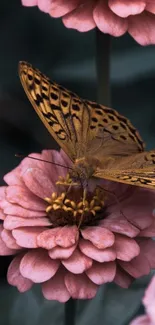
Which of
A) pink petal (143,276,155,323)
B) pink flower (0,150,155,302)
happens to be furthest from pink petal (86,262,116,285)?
pink petal (143,276,155,323)

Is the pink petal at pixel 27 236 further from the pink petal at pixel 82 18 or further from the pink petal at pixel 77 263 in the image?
the pink petal at pixel 82 18

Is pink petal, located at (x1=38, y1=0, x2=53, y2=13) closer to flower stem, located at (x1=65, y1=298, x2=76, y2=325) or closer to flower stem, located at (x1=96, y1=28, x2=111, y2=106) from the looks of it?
flower stem, located at (x1=96, y1=28, x2=111, y2=106)

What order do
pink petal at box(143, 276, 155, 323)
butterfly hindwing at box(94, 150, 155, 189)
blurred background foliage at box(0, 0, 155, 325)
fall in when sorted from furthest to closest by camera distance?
blurred background foliage at box(0, 0, 155, 325) → butterfly hindwing at box(94, 150, 155, 189) → pink petal at box(143, 276, 155, 323)

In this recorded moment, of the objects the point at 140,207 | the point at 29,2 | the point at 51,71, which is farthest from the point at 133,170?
the point at 51,71

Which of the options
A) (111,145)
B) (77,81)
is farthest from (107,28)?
(77,81)

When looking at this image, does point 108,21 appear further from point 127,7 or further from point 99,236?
point 99,236

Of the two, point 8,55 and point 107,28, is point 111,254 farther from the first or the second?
point 8,55
